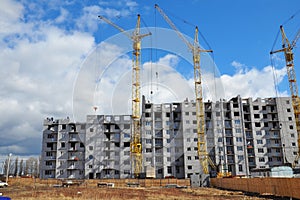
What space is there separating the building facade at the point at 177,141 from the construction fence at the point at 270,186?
40.6 metres

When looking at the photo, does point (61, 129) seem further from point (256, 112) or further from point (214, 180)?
point (256, 112)

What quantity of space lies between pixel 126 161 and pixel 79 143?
17205 mm

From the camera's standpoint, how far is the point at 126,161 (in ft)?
299

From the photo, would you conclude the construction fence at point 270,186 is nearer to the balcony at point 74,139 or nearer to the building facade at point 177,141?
the building facade at point 177,141

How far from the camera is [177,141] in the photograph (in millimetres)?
91438

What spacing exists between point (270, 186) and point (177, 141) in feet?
189

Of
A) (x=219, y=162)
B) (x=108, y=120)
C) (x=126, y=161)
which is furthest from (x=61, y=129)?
(x=219, y=162)

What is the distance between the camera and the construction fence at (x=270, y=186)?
95.0 feet

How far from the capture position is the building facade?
89375 millimetres

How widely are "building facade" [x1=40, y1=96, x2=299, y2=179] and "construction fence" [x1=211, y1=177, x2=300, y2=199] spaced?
4060 centimetres

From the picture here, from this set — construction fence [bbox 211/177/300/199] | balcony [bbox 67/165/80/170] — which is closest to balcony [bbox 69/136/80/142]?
balcony [bbox 67/165/80/170]

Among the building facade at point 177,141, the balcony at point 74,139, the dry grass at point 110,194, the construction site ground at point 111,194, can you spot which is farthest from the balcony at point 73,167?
the dry grass at point 110,194

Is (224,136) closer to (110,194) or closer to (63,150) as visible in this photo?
(63,150)

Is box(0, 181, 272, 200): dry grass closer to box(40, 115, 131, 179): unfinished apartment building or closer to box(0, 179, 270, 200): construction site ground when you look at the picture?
box(0, 179, 270, 200): construction site ground
